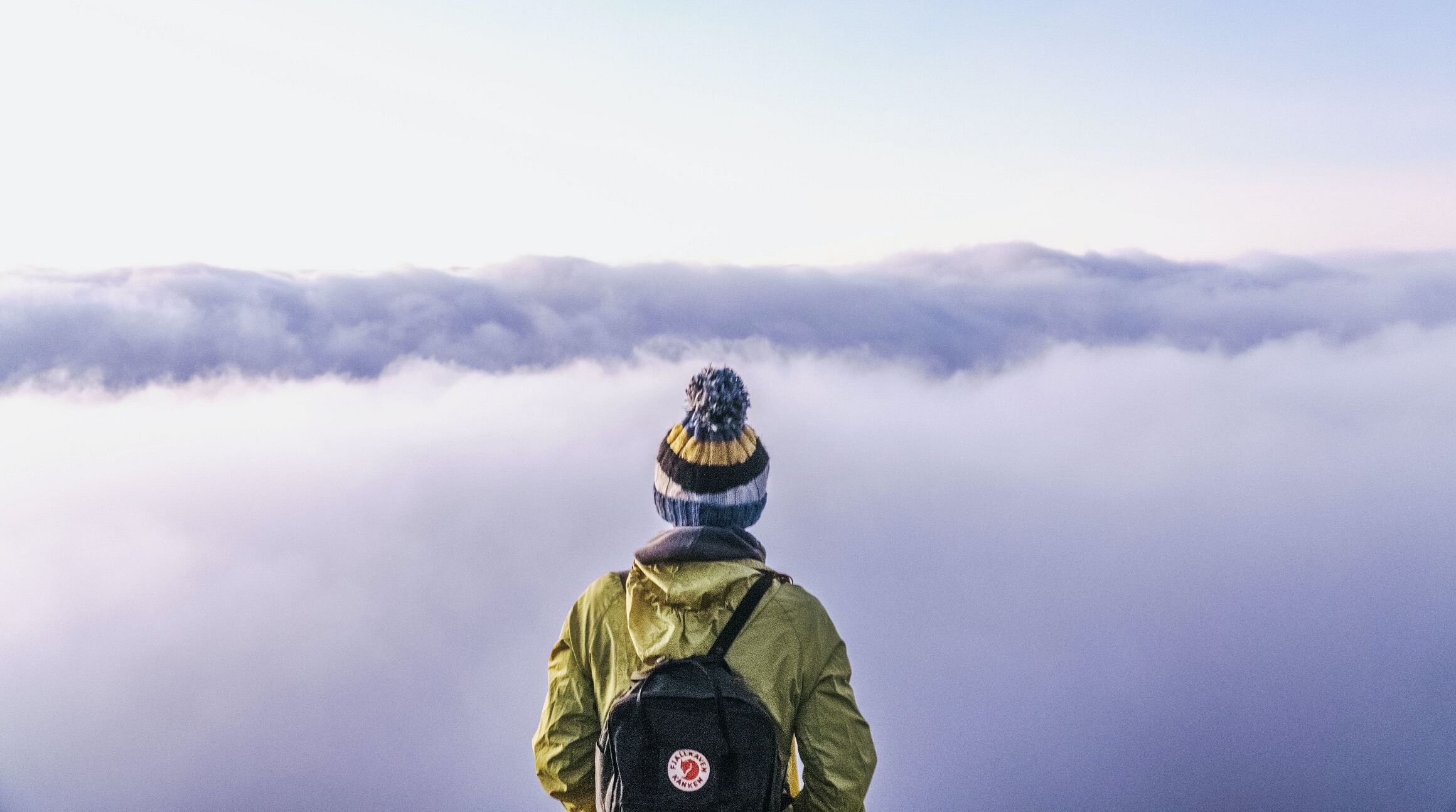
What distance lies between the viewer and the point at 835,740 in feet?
12.3

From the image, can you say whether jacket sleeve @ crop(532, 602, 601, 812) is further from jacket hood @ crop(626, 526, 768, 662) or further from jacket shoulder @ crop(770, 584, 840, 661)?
jacket shoulder @ crop(770, 584, 840, 661)

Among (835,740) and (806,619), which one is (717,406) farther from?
(835,740)

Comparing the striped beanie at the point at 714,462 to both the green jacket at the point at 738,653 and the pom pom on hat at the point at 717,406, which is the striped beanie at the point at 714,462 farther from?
the green jacket at the point at 738,653

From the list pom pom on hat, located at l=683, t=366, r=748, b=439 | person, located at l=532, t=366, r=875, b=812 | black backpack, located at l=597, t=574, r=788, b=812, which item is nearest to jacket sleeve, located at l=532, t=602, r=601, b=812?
person, located at l=532, t=366, r=875, b=812

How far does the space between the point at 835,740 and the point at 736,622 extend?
0.59m

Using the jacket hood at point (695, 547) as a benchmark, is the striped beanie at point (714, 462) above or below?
above

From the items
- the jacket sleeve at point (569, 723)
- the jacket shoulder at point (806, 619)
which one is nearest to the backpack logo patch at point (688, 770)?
the jacket sleeve at point (569, 723)

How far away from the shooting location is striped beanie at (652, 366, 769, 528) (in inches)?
155

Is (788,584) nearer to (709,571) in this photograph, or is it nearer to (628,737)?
(709,571)

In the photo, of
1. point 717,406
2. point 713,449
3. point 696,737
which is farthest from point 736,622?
point 717,406

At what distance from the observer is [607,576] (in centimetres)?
390

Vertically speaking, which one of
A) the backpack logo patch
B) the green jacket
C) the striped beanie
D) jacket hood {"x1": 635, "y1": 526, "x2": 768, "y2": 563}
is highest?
the striped beanie

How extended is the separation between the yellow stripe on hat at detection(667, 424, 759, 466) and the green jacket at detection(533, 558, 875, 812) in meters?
0.42

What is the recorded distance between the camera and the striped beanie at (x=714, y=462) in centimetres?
394
